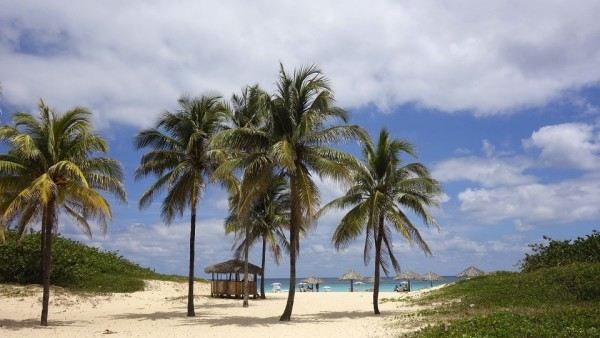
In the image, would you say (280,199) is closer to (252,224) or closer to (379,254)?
(252,224)

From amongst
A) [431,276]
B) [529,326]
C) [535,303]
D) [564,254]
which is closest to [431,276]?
[431,276]

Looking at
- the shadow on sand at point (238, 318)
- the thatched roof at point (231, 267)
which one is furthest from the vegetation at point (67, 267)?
the shadow on sand at point (238, 318)

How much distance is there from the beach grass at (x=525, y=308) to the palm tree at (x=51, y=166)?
1209cm

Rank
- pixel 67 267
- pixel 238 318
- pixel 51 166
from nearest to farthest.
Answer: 1. pixel 51 166
2. pixel 238 318
3. pixel 67 267

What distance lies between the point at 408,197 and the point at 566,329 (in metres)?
9.72

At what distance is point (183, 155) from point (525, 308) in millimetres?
14160

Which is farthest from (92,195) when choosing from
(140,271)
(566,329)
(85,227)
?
(140,271)

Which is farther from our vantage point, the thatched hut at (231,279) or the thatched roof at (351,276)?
the thatched roof at (351,276)

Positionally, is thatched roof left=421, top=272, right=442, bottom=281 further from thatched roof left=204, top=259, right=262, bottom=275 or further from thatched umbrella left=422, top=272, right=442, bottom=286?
thatched roof left=204, top=259, right=262, bottom=275

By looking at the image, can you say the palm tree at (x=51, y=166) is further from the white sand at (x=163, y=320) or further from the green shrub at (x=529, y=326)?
the green shrub at (x=529, y=326)

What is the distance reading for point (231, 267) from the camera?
113 feet

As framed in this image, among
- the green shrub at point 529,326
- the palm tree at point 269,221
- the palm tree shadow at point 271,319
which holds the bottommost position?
the palm tree shadow at point 271,319

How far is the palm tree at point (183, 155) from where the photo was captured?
71.1 ft

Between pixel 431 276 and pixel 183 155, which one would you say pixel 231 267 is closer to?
pixel 183 155
